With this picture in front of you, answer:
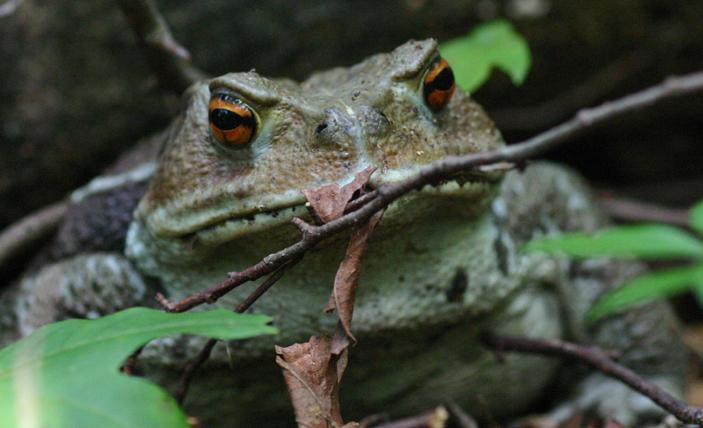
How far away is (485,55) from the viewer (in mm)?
2818

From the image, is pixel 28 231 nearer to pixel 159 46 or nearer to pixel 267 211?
pixel 159 46

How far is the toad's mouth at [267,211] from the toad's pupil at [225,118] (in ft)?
0.65

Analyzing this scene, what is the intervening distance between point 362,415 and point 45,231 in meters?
1.36

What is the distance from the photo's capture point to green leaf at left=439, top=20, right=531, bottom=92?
8.86 ft

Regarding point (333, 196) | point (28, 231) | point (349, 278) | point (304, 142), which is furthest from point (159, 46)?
point (349, 278)

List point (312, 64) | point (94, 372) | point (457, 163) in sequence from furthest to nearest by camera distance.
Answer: point (312, 64), point (457, 163), point (94, 372)

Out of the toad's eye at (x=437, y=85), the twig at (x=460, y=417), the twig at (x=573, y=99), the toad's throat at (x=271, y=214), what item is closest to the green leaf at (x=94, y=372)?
the toad's throat at (x=271, y=214)

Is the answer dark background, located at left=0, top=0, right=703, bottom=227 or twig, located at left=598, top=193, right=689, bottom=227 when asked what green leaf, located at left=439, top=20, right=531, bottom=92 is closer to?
dark background, located at left=0, top=0, right=703, bottom=227

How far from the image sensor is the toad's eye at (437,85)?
2096 mm

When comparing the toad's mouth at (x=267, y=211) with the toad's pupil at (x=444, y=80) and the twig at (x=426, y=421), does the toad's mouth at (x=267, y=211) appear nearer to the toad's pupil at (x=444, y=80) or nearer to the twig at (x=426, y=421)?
the toad's pupil at (x=444, y=80)

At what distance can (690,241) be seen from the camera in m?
2.07

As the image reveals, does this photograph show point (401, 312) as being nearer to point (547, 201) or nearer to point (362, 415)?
point (362, 415)

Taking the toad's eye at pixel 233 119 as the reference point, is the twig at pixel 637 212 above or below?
above

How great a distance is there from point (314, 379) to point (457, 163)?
0.55 metres
